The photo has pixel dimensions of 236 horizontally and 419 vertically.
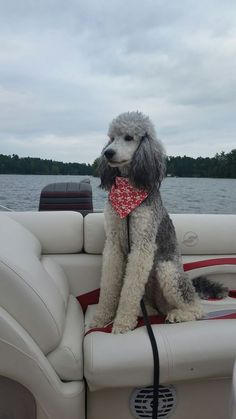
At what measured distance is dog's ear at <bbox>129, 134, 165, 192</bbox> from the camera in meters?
2.21

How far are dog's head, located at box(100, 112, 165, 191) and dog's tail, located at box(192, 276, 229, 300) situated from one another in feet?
2.48

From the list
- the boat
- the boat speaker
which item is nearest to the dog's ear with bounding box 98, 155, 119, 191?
the boat

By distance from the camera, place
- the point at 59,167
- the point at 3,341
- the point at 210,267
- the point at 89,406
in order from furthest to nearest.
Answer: the point at 59,167 < the point at 210,267 < the point at 89,406 < the point at 3,341

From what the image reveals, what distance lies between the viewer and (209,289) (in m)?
2.57

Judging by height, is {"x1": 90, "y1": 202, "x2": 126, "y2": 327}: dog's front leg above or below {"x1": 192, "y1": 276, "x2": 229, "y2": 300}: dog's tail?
above

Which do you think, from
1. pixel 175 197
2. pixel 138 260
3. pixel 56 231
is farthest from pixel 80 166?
pixel 138 260

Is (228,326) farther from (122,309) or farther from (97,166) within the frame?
(97,166)

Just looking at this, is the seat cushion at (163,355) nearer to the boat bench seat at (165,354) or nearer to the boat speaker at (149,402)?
the boat bench seat at (165,354)

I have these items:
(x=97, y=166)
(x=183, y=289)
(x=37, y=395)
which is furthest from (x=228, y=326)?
(x=97, y=166)

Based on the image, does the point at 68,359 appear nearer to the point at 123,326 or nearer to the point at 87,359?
the point at 87,359

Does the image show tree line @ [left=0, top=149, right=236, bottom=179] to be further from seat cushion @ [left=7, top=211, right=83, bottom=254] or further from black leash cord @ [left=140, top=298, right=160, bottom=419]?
black leash cord @ [left=140, top=298, right=160, bottom=419]

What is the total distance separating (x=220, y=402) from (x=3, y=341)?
1.10 m

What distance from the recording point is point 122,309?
2.14m

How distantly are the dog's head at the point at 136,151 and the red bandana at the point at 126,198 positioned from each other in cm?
4
